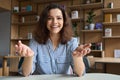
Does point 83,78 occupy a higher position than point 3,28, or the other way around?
point 3,28

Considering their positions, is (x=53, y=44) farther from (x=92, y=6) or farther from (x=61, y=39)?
(x=92, y=6)

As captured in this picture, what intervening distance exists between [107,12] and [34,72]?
127 inches

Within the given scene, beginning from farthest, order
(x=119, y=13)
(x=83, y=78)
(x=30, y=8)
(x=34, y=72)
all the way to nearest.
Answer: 1. (x=30, y=8)
2. (x=119, y=13)
3. (x=34, y=72)
4. (x=83, y=78)

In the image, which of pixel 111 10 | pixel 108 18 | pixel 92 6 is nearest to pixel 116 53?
pixel 108 18

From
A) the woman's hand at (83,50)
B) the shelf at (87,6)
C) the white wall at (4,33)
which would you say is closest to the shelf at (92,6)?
the shelf at (87,6)

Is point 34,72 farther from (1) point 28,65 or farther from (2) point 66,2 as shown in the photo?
(2) point 66,2

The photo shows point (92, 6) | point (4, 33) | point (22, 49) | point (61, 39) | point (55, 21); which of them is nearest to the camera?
point (22, 49)

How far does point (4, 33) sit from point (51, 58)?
4257mm

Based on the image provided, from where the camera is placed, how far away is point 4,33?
17.2 ft

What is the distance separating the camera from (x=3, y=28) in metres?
5.26

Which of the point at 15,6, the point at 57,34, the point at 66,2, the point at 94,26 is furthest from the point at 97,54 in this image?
the point at 57,34

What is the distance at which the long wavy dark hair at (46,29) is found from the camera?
1.34 meters

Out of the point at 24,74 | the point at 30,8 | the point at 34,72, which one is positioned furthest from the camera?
the point at 30,8

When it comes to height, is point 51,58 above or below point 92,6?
below
